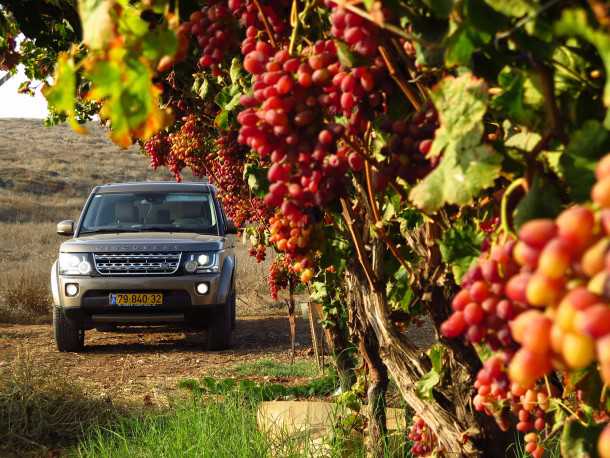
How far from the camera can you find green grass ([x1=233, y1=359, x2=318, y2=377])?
7461 millimetres

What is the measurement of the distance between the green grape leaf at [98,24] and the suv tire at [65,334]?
8.03 meters

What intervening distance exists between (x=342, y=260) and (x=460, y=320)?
1771 millimetres

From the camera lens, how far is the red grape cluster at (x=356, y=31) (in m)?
1.21

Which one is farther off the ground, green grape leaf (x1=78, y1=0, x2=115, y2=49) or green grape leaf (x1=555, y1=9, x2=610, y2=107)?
green grape leaf (x1=78, y1=0, x2=115, y2=49)

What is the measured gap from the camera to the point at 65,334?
29.0 ft

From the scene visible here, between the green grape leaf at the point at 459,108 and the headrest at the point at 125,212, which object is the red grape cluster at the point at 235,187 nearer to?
the headrest at the point at 125,212

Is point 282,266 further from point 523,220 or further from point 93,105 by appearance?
point 523,220

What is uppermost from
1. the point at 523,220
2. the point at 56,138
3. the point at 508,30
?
the point at 56,138

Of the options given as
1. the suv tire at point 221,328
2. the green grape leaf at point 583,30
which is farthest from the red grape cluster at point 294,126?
the suv tire at point 221,328

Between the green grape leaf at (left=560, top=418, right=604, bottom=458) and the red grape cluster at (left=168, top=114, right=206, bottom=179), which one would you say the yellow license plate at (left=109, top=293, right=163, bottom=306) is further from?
the green grape leaf at (left=560, top=418, right=604, bottom=458)

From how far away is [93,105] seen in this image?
378 inches

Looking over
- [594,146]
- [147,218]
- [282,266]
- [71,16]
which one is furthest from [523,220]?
[147,218]

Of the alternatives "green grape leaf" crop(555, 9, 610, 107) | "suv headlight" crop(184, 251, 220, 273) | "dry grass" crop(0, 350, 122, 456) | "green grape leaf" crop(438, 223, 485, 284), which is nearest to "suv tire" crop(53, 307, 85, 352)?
"suv headlight" crop(184, 251, 220, 273)

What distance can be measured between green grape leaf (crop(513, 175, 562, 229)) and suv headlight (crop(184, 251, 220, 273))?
7.77 m
